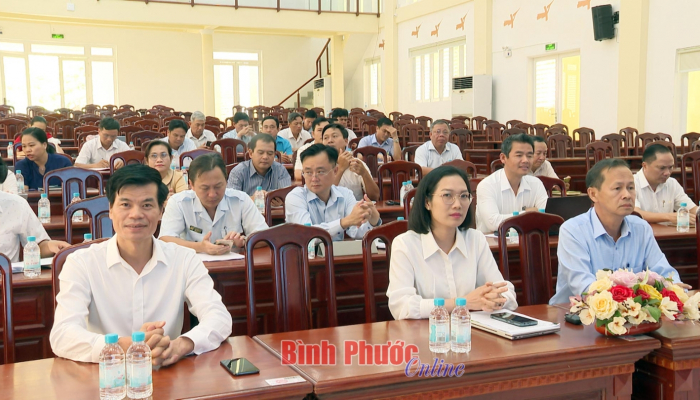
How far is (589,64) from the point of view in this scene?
33.9ft

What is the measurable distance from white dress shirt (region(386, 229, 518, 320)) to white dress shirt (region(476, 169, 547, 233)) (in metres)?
1.50

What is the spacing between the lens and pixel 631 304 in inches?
71.7

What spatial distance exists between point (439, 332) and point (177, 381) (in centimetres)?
68

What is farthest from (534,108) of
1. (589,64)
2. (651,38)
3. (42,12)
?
(42,12)

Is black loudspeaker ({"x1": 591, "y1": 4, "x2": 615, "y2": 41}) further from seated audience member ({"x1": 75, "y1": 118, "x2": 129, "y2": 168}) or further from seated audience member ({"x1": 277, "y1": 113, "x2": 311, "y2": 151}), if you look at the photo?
seated audience member ({"x1": 75, "y1": 118, "x2": 129, "y2": 168})

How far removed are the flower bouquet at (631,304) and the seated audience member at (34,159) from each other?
439 centimetres

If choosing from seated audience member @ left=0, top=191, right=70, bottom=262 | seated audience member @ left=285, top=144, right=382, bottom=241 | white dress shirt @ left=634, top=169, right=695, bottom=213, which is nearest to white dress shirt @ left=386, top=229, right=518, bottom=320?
seated audience member @ left=285, top=144, right=382, bottom=241

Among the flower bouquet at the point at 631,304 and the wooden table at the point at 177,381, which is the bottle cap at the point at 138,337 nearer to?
the wooden table at the point at 177,381

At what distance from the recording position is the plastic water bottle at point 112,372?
1.46 metres

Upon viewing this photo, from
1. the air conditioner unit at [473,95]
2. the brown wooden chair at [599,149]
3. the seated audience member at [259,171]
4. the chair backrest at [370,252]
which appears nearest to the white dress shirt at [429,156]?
the brown wooden chair at [599,149]

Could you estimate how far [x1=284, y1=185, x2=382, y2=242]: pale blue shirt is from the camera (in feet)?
11.6

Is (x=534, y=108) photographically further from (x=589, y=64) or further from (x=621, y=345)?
(x=621, y=345)

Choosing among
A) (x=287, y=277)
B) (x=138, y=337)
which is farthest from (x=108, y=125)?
(x=138, y=337)

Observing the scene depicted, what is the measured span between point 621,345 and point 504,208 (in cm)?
231
